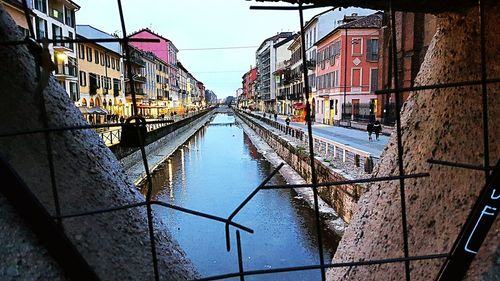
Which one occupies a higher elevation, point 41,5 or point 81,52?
point 41,5

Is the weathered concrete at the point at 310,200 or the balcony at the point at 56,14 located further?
the balcony at the point at 56,14

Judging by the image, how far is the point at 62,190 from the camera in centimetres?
119

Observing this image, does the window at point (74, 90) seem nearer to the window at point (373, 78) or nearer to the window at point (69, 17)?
the window at point (69, 17)

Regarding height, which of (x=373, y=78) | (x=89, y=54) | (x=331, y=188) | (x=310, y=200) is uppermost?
(x=89, y=54)

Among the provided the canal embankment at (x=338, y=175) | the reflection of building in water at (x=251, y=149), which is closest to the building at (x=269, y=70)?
the reflection of building in water at (x=251, y=149)

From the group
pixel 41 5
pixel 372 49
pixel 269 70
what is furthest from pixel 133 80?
pixel 269 70

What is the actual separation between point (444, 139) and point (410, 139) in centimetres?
33

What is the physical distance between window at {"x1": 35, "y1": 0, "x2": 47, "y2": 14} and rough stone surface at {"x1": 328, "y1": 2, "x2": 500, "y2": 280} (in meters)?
27.2

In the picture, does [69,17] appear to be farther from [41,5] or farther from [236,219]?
[236,219]

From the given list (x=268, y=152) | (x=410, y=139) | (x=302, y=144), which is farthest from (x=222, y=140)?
(x=410, y=139)

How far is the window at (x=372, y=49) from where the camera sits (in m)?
31.6

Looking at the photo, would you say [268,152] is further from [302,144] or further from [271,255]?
[271,255]

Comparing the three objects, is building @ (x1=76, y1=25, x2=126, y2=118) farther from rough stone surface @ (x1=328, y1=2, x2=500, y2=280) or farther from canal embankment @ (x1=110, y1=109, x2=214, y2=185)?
rough stone surface @ (x1=328, y1=2, x2=500, y2=280)

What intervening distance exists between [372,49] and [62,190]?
3309 cm
